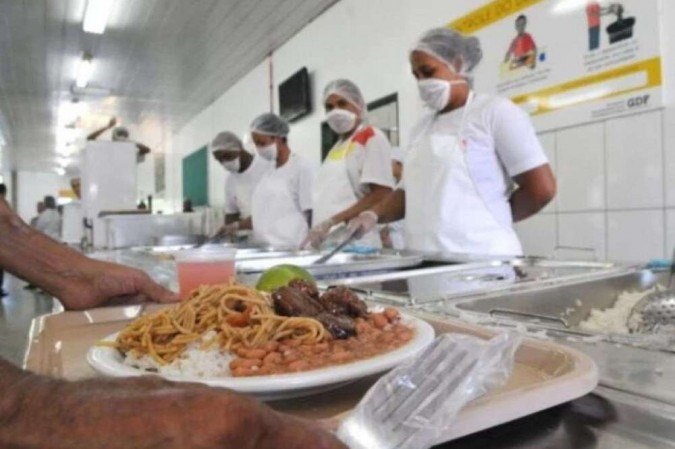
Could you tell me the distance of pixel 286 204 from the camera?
10.7 ft

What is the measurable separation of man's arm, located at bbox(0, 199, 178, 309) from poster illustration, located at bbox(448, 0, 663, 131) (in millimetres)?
1993

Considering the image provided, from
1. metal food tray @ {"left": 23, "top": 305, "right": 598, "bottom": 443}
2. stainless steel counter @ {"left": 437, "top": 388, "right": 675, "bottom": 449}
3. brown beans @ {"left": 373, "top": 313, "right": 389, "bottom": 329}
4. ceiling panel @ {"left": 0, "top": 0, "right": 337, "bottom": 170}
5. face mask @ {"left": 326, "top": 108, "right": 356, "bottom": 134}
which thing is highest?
ceiling panel @ {"left": 0, "top": 0, "right": 337, "bottom": 170}

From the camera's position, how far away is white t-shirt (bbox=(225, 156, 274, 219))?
4.07 metres

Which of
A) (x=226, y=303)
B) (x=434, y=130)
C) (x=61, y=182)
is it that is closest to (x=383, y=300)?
(x=226, y=303)

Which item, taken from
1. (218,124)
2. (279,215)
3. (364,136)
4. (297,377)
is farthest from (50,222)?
(297,377)

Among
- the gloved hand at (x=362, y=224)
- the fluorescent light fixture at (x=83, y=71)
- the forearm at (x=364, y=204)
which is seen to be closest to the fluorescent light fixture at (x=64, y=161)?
the fluorescent light fixture at (x=83, y=71)

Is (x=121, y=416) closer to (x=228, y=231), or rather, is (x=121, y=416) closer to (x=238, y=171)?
(x=228, y=231)

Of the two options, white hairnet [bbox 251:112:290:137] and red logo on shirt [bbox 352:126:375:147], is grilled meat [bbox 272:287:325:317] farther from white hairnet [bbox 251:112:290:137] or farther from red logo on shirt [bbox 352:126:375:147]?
white hairnet [bbox 251:112:290:137]

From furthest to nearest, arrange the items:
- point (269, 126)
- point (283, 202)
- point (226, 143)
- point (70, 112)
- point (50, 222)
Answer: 1. point (50, 222)
2. point (70, 112)
3. point (226, 143)
4. point (269, 126)
5. point (283, 202)

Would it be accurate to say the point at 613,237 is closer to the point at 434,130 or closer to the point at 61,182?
the point at 434,130

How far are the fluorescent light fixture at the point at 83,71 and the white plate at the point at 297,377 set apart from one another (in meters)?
5.79

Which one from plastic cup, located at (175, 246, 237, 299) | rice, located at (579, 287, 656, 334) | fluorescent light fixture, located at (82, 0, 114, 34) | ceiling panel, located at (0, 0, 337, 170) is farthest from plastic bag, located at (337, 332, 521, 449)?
fluorescent light fixture, located at (82, 0, 114, 34)

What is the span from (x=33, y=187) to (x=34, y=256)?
18.1 meters

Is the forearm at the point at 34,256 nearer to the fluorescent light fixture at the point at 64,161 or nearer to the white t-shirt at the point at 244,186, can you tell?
the white t-shirt at the point at 244,186
